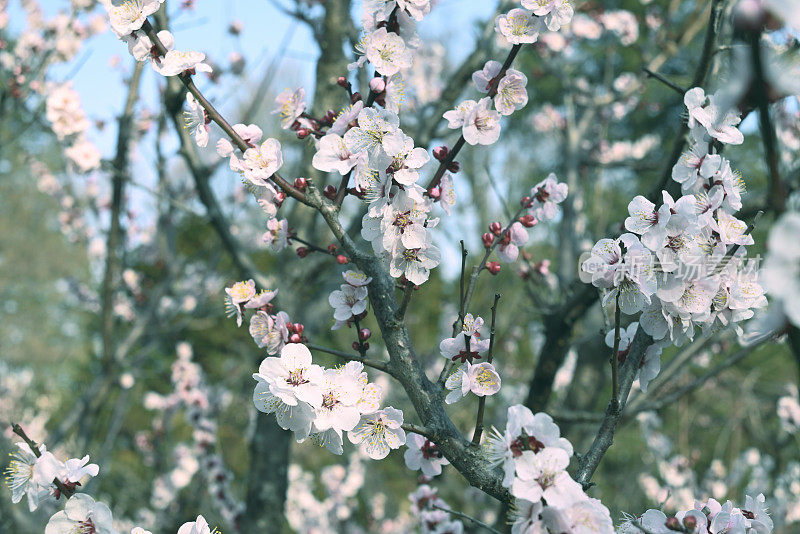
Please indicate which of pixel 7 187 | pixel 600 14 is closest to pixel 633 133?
pixel 600 14

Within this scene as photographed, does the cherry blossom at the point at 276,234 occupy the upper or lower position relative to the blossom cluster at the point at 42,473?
upper

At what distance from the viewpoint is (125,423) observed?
→ 8.77 meters

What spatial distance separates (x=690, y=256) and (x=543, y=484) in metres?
0.54

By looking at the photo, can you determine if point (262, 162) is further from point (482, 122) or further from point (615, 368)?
point (615, 368)

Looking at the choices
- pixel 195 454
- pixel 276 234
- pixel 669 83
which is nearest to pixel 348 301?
pixel 276 234

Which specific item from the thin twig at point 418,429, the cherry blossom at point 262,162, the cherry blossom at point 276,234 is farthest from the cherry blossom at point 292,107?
the thin twig at point 418,429

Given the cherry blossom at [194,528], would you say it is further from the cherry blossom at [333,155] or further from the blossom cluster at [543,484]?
the cherry blossom at [333,155]

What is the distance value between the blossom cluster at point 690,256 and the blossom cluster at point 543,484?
36cm

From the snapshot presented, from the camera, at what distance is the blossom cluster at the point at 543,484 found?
0.93 m

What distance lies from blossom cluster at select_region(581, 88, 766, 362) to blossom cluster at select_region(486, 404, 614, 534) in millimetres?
357

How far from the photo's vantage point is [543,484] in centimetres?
95

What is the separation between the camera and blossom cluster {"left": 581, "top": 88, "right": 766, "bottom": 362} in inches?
44.1

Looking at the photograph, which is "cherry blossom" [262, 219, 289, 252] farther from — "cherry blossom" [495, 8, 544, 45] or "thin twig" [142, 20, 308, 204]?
"cherry blossom" [495, 8, 544, 45]

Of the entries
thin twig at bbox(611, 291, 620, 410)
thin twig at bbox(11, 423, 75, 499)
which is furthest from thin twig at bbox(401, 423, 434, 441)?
thin twig at bbox(11, 423, 75, 499)
